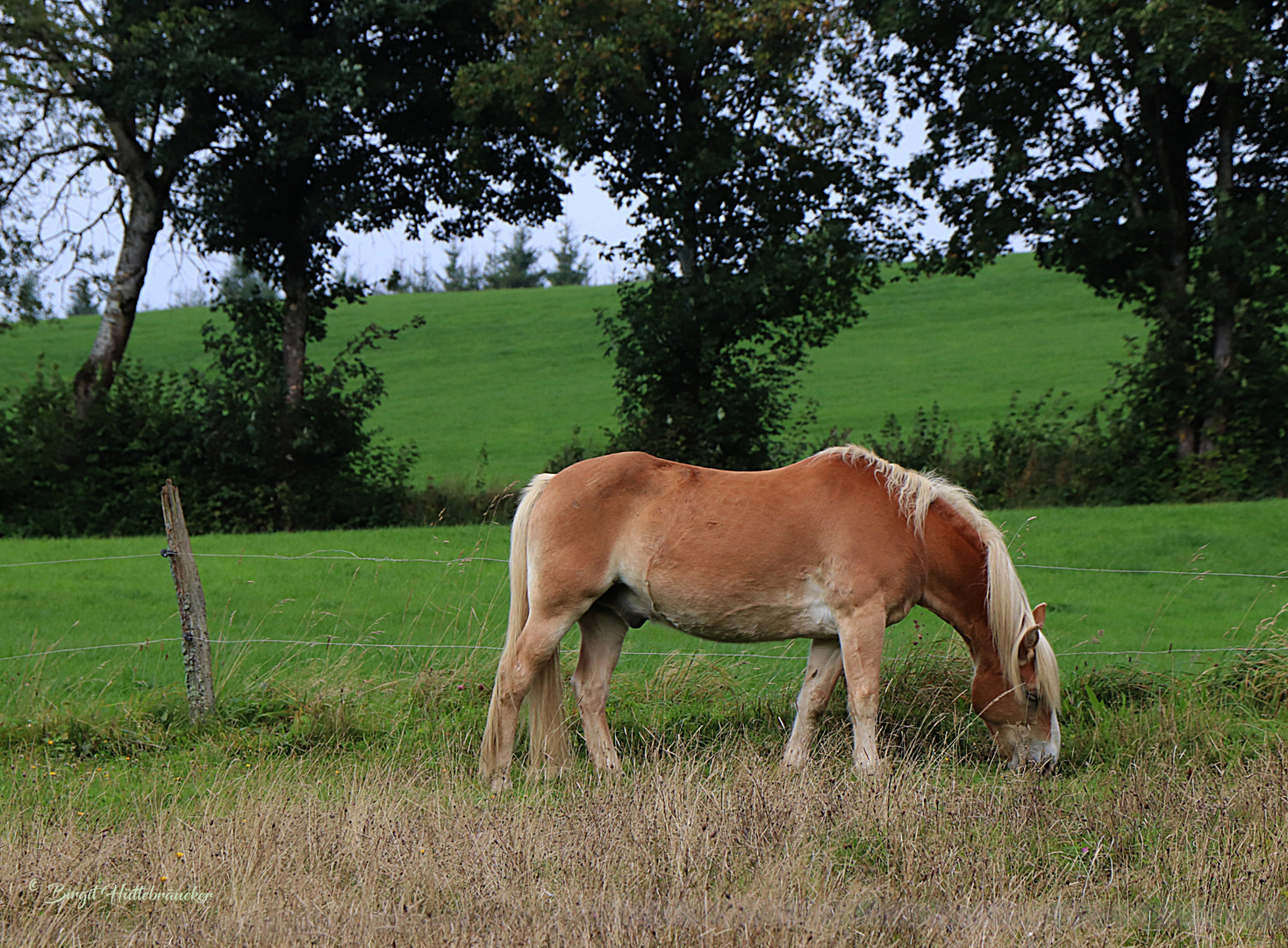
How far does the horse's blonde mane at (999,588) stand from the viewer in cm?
512

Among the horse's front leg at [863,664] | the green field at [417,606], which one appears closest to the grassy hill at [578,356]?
the green field at [417,606]

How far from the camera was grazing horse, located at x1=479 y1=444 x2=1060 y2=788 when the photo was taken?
5094 millimetres

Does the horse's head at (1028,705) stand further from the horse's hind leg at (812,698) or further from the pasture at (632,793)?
the horse's hind leg at (812,698)

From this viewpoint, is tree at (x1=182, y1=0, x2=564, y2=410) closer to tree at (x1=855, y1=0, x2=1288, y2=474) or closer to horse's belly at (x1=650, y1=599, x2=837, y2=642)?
tree at (x1=855, y1=0, x2=1288, y2=474)

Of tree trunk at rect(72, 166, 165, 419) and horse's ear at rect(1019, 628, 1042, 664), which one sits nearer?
horse's ear at rect(1019, 628, 1042, 664)

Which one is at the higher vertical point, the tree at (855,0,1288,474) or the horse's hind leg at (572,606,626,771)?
the tree at (855,0,1288,474)

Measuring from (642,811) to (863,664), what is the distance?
1425mm

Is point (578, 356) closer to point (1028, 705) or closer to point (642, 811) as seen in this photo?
point (1028, 705)

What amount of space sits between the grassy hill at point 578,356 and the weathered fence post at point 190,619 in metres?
16.0

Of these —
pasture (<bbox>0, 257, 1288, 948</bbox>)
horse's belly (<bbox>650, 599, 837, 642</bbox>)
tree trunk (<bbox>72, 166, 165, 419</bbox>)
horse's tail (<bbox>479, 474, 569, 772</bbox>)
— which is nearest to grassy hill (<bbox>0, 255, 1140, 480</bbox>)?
tree trunk (<bbox>72, 166, 165, 419</bbox>)

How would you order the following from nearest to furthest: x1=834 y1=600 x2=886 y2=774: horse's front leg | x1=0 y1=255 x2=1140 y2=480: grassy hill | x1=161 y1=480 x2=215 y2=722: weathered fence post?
x1=834 y1=600 x2=886 y2=774: horse's front leg, x1=161 y1=480 x2=215 y2=722: weathered fence post, x1=0 y1=255 x2=1140 y2=480: grassy hill

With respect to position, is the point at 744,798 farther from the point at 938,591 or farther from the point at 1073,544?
the point at 1073,544

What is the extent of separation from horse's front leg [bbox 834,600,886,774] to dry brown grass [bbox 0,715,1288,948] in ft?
0.94

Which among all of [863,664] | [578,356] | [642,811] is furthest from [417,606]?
A: [578,356]
